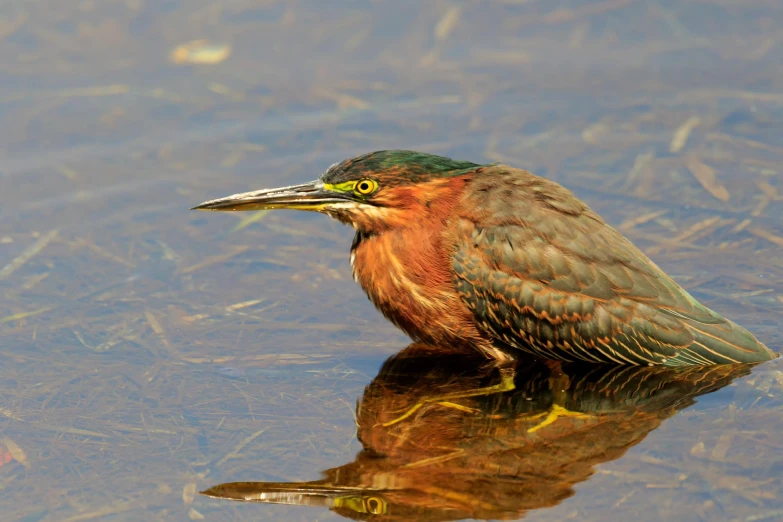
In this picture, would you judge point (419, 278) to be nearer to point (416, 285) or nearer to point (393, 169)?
point (416, 285)

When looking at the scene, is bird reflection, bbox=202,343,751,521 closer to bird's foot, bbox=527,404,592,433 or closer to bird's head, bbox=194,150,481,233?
bird's foot, bbox=527,404,592,433

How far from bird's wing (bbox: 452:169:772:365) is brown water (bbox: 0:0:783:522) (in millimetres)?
339

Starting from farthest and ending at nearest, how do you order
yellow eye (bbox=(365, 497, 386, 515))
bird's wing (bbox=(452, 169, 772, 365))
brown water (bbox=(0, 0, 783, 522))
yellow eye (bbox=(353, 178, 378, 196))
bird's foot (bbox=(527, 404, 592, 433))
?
yellow eye (bbox=(353, 178, 378, 196)) < bird's wing (bbox=(452, 169, 772, 365)) < bird's foot (bbox=(527, 404, 592, 433)) < brown water (bbox=(0, 0, 783, 522)) < yellow eye (bbox=(365, 497, 386, 515))

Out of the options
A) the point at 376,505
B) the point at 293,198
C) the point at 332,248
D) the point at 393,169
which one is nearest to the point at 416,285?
the point at 393,169

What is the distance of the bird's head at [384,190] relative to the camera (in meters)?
7.98

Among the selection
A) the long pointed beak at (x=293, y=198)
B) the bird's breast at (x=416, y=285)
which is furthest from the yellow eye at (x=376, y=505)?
the long pointed beak at (x=293, y=198)

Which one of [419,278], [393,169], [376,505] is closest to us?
[376,505]

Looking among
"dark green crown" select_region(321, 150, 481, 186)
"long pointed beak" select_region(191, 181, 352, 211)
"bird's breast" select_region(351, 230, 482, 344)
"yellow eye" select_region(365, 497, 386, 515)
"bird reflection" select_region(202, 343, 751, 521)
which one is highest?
"dark green crown" select_region(321, 150, 481, 186)

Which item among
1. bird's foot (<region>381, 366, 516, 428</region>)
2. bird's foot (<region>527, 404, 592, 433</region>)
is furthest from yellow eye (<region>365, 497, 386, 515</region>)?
bird's foot (<region>527, 404, 592, 433</region>)

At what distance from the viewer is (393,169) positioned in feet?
26.2

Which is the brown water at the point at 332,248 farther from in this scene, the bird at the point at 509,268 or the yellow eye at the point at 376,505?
the bird at the point at 509,268

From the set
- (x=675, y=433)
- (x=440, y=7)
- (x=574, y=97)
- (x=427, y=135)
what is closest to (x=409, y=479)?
(x=675, y=433)

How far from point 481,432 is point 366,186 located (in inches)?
75.5

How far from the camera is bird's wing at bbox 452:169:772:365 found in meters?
7.78
